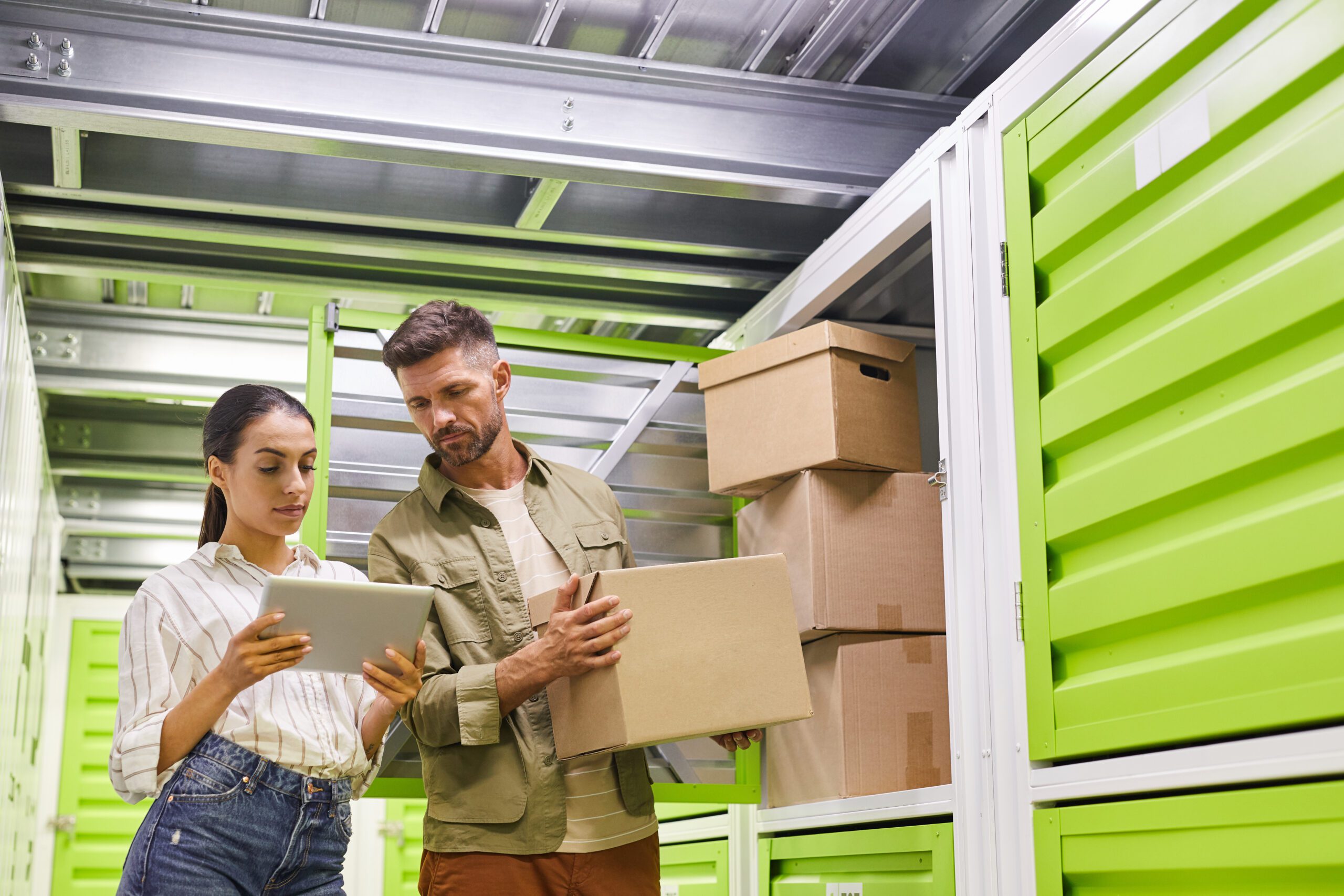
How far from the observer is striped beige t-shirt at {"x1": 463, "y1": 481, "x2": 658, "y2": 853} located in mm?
2592

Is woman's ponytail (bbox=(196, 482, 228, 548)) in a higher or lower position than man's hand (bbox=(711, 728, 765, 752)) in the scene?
higher

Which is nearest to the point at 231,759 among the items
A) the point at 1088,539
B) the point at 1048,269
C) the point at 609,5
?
the point at 1088,539

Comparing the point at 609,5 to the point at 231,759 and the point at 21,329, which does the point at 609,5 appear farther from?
the point at 21,329

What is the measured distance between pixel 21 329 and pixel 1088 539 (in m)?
3.30

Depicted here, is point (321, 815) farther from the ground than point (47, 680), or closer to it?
closer to it

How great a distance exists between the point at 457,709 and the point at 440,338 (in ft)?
2.82

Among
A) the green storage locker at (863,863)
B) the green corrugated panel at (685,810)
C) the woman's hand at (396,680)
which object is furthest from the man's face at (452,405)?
the green corrugated panel at (685,810)

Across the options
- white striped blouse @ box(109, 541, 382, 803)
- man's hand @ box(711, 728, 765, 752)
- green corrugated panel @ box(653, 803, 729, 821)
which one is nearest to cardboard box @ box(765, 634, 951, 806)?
man's hand @ box(711, 728, 765, 752)

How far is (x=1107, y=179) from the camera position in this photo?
212 cm

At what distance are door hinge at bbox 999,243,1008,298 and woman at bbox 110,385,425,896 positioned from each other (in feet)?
4.34

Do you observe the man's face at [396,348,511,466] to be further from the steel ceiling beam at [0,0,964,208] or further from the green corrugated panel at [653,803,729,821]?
the green corrugated panel at [653,803,729,821]

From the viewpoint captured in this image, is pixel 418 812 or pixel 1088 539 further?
pixel 418 812

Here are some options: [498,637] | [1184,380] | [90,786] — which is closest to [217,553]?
[498,637]

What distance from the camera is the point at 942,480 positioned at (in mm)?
2619
